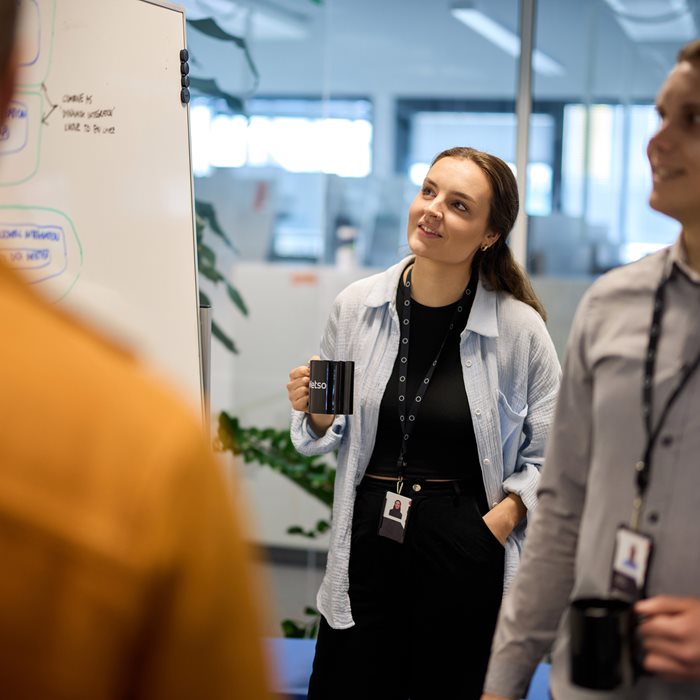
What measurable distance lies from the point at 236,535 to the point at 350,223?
12.5 feet

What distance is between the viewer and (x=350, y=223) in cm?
417

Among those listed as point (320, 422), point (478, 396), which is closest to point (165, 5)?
point (320, 422)

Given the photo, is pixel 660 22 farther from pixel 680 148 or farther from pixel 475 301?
pixel 680 148

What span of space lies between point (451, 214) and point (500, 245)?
0.63 ft

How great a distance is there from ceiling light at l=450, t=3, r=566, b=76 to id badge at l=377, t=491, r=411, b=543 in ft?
7.84

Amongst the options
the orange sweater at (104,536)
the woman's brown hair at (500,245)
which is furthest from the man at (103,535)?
the woman's brown hair at (500,245)

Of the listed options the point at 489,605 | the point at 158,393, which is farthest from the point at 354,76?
the point at 158,393

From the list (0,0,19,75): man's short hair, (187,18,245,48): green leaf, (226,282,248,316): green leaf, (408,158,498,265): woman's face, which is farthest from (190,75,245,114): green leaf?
(0,0,19,75): man's short hair

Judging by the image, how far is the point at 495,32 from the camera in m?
4.09

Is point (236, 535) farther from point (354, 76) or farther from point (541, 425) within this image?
point (354, 76)

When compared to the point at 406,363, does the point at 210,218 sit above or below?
above

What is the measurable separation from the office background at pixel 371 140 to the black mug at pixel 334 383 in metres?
1.74

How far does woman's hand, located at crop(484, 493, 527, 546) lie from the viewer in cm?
236

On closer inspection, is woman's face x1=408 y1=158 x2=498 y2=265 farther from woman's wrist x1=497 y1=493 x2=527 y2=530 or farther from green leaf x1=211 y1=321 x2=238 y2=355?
green leaf x1=211 y1=321 x2=238 y2=355
